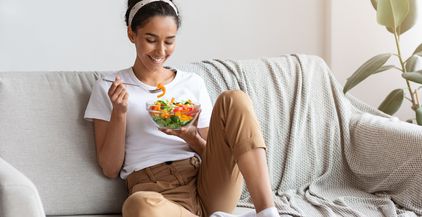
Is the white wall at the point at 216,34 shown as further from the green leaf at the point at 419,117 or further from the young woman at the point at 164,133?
the young woman at the point at 164,133

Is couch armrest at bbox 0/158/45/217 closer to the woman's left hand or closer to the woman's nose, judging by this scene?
the woman's left hand

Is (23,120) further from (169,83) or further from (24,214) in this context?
(24,214)

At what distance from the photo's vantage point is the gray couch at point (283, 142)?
2.22 metres

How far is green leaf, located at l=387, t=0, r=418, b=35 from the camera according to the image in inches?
120

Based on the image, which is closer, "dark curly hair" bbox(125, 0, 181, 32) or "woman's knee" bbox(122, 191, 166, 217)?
"woman's knee" bbox(122, 191, 166, 217)

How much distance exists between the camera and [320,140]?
2.55 m

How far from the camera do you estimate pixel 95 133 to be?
2.22 meters

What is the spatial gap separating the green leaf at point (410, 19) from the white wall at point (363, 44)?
27 centimetres

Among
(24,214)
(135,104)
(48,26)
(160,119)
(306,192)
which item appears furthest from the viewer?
(48,26)

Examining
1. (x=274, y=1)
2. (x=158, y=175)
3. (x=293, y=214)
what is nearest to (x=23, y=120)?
(x=158, y=175)

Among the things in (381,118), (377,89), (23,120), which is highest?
(23,120)

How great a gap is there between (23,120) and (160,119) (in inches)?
17.2

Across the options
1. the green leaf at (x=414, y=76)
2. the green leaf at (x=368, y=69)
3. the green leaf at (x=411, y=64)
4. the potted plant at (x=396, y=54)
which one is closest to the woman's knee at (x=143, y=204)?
the potted plant at (x=396, y=54)

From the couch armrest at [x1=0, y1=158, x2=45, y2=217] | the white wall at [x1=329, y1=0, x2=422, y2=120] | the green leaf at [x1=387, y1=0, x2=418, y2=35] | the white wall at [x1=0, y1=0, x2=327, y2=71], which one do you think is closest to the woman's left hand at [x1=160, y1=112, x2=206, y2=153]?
the couch armrest at [x1=0, y1=158, x2=45, y2=217]
